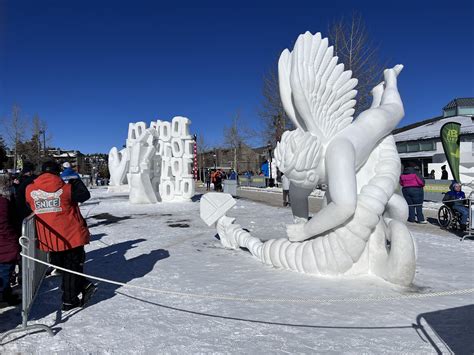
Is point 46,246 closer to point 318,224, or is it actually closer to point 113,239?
point 318,224

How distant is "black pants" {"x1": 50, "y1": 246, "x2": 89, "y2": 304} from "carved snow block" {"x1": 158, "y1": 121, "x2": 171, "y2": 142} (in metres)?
12.3

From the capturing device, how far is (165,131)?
1586 centimetres

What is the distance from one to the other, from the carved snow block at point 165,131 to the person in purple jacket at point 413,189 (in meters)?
9.73

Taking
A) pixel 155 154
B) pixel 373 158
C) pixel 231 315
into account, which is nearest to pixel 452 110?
pixel 155 154

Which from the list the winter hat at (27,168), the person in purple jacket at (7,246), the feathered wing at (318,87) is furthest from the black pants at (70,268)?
the feathered wing at (318,87)

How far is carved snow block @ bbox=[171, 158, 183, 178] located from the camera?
15.1 metres

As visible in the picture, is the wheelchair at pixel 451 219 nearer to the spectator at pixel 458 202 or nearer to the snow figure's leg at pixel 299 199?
the spectator at pixel 458 202

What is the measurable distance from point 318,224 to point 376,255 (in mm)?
824

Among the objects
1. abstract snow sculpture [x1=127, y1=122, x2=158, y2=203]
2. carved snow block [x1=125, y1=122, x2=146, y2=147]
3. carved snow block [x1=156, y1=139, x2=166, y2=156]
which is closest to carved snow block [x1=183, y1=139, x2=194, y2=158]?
carved snow block [x1=156, y1=139, x2=166, y2=156]

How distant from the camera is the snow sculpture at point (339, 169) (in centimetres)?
389

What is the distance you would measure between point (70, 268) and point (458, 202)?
8.16 m

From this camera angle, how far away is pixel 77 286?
140 inches

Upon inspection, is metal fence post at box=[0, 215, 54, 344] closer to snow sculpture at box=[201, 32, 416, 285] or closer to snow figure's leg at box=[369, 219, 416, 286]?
snow sculpture at box=[201, 32, 416, 285]

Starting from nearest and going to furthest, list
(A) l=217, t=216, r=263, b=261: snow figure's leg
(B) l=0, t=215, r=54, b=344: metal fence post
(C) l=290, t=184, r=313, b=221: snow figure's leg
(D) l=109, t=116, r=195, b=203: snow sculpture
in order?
(B) l=0, t=215, r=54, b=344: metal fence post < (C) l=290, t=184, r=313, b=221: snow figure's leg < (A) l=217, t=216, r=263, b=261: snow figure's leg < (D) l=109, t=116, r=195, b=203: snow sculpture
